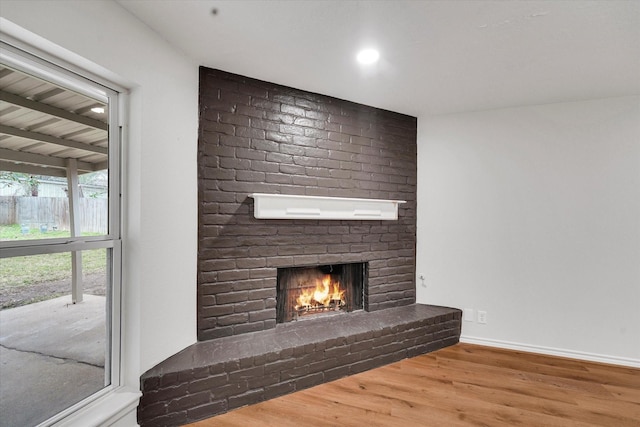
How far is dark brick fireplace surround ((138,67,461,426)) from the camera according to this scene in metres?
1.93

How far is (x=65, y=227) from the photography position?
146 centimetres

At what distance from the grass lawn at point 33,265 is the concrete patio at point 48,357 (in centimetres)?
11

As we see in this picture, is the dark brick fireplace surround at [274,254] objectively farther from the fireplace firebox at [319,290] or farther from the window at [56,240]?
the window at [56,240]

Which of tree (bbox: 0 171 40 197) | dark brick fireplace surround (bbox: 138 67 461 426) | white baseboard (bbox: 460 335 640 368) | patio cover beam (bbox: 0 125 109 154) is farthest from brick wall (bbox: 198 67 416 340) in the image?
tree (bbox: 0 171 40 197)

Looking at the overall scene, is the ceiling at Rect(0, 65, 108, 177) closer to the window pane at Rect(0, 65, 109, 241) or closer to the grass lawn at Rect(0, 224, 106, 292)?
the window pane at Rect(0, 65, 109, 241)

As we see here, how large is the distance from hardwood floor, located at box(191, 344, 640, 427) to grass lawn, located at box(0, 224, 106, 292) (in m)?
1.18

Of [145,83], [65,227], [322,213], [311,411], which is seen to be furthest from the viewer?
[322,213]

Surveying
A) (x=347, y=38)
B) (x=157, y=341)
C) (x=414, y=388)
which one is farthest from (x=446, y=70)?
(x=157, y=341)

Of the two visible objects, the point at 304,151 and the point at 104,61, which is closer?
the point at 104,61

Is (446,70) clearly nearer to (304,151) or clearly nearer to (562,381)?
(304,151)

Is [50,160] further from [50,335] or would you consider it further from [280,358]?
[280,358]

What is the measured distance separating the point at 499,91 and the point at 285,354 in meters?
2.73

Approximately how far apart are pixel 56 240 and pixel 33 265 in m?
0.14

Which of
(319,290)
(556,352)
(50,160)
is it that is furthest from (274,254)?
(556,352)
